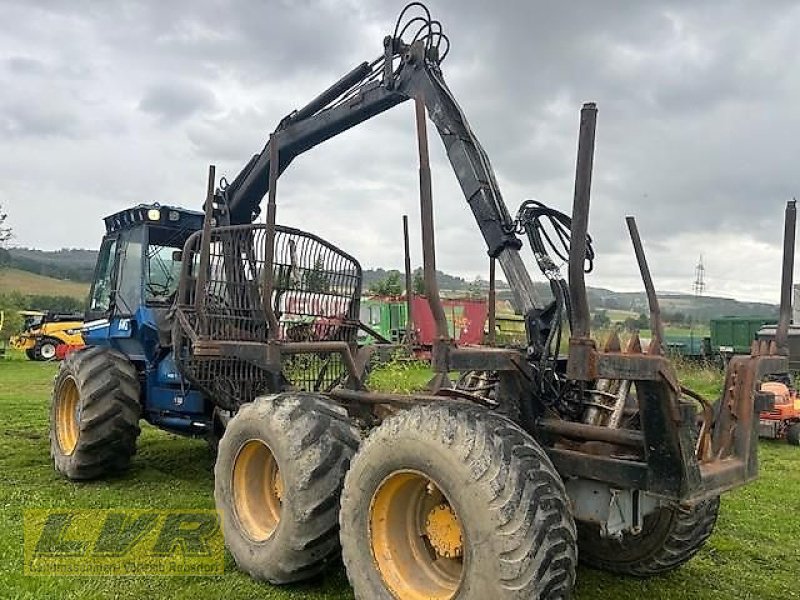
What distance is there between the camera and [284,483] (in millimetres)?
4398

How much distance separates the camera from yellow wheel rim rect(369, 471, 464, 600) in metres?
3.80

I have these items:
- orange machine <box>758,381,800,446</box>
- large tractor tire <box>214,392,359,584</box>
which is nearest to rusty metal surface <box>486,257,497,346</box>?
large tractor tire <box>214,392,359,584</box>

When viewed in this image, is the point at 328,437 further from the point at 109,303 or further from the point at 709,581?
the point at 109,303

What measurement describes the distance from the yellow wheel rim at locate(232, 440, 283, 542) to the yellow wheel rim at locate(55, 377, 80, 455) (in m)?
3.35

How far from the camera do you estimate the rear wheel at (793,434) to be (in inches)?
381

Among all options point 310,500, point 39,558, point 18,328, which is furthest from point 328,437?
point 18,328

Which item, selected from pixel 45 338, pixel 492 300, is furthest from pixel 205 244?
pixel 45 338

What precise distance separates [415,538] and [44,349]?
2507 cm

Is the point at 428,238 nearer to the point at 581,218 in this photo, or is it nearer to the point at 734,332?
the point at 581,218

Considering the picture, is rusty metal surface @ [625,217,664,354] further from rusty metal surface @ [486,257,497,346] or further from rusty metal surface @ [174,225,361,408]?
rusty metal surface @ [174,225,361,408]

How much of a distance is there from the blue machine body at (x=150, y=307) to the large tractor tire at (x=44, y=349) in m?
19.8

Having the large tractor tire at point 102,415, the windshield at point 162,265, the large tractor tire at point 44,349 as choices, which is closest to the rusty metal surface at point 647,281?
the windshield at point 162,265

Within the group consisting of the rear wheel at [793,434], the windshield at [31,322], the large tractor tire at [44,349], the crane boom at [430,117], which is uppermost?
the crane boom at [430,117]

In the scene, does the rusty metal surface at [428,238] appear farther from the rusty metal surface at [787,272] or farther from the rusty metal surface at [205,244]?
the rusty metal surface at [205,244]
